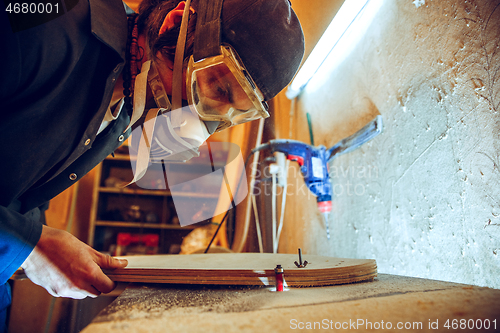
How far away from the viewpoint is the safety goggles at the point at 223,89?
725 mm

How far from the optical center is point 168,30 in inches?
31.5

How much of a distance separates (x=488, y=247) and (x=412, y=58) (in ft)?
1.58

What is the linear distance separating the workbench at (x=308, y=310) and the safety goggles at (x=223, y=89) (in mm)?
547

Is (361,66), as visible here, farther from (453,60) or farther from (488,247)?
(488,247)

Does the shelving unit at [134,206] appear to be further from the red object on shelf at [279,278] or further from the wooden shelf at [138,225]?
the red object on shelf at [279,278]

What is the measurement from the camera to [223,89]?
32.2 inches

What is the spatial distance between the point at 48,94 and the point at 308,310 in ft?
2.34

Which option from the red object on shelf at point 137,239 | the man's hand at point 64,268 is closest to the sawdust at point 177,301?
the man's hand at point 64,268

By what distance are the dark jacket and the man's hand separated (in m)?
0.03

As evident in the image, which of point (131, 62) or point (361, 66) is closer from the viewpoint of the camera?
point (131, 62)

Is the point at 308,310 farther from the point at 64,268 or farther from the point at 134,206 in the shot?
the point at 134,206

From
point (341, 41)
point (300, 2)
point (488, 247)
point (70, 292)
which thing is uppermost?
point (300, 2)

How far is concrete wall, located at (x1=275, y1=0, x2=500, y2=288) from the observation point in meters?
0.52

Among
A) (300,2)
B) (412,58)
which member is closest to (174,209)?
(300,2)
